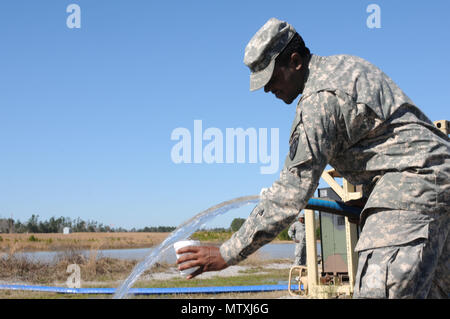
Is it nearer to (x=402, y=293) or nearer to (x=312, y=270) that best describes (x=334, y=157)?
(x=402, y=293)

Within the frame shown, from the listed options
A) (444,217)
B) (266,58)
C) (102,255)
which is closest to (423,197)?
(444,217)

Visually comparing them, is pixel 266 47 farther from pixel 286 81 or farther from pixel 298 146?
pixel 298 146

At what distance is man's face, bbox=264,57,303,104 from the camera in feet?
7.93

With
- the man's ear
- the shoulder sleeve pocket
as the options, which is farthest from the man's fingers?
the man's ear

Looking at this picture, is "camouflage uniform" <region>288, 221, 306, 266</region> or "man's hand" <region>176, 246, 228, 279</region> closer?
"man's hand" <region>176, 246, 228, 279</region>

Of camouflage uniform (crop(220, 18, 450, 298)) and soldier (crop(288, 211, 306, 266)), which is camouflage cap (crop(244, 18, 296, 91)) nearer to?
camouflage uniform (crop(220, 18, 450, 298))

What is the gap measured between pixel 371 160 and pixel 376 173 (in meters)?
0.07

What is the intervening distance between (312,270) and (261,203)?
5282 millimetres

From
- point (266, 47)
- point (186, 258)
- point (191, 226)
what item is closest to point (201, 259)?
point (186, 258)

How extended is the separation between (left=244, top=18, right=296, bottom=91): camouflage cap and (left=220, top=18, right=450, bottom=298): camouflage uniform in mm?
250

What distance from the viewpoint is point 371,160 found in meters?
2.27

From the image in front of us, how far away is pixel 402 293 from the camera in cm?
199

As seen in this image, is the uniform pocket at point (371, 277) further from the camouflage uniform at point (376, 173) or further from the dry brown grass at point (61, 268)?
the dry brown grass at point (61, 268)
